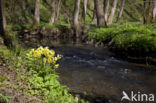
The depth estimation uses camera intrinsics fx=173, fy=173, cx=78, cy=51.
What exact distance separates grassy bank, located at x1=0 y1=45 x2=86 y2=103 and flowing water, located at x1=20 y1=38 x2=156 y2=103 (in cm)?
70

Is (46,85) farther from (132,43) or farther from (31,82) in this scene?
(132,43)

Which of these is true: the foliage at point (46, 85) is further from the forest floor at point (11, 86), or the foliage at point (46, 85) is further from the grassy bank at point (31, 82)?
the forest floor at point (11, 86)

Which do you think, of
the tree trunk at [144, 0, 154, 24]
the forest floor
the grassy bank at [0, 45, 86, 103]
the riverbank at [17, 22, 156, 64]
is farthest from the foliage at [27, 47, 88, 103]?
the tree trunk at [144, 0, 154, 24]

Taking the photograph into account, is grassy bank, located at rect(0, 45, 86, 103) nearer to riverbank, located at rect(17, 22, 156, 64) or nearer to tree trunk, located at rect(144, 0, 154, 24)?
riverbank, located at rect(17, 22, 156, 64)

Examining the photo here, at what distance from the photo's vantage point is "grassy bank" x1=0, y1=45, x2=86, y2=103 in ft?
9.86

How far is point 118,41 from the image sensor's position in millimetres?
8078

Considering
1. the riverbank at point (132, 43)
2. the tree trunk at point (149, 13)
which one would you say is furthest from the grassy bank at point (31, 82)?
the tree trunk at point (149, 13)

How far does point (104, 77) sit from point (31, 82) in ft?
8.17

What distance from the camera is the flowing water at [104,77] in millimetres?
4211

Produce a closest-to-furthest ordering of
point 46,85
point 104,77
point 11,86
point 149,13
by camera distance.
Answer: point 11,86 < point 46,85 < point 104,77 < point 149,13

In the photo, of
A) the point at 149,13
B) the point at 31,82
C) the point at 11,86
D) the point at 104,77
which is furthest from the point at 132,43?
the point at 149,13

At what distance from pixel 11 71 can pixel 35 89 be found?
3.30 ft

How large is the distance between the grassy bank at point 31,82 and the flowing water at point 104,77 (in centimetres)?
70

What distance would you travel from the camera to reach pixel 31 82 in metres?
3.54
